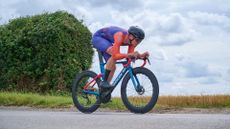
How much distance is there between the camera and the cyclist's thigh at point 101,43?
10297 mm

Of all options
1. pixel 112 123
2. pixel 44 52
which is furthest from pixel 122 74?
pixel 44 52

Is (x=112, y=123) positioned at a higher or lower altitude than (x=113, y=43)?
lower

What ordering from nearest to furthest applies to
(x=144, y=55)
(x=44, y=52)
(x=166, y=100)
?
1. (x=144, y=55)
2. (x=166, y=100)
3. (x=44, y=52)

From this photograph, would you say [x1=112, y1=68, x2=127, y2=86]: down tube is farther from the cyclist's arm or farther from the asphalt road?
the asphalt road

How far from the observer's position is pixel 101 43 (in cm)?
1034

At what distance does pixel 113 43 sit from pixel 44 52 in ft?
24.4

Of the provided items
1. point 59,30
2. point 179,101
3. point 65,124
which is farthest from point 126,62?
point 59,30

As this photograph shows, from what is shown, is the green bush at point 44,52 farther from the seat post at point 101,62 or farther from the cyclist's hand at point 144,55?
the cyclist's hand at point 144,55

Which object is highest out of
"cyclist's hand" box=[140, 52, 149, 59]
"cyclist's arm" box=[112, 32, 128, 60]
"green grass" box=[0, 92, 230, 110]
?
"cyclist's arm" box=[112, 32, 128, 60]

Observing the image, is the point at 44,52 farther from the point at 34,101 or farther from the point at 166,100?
the point at 166,100

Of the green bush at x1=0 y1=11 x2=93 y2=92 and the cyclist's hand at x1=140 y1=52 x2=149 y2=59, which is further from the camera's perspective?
the green bush at x1=0 y1=11 x2=93 y2=92

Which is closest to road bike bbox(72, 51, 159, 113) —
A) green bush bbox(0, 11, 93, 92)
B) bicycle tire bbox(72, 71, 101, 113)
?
bicycle tire bbox(72, 71, 101, 113)

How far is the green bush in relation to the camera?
17297mm

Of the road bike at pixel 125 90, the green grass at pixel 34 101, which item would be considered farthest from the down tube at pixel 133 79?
the green grass at pixel 34 101
